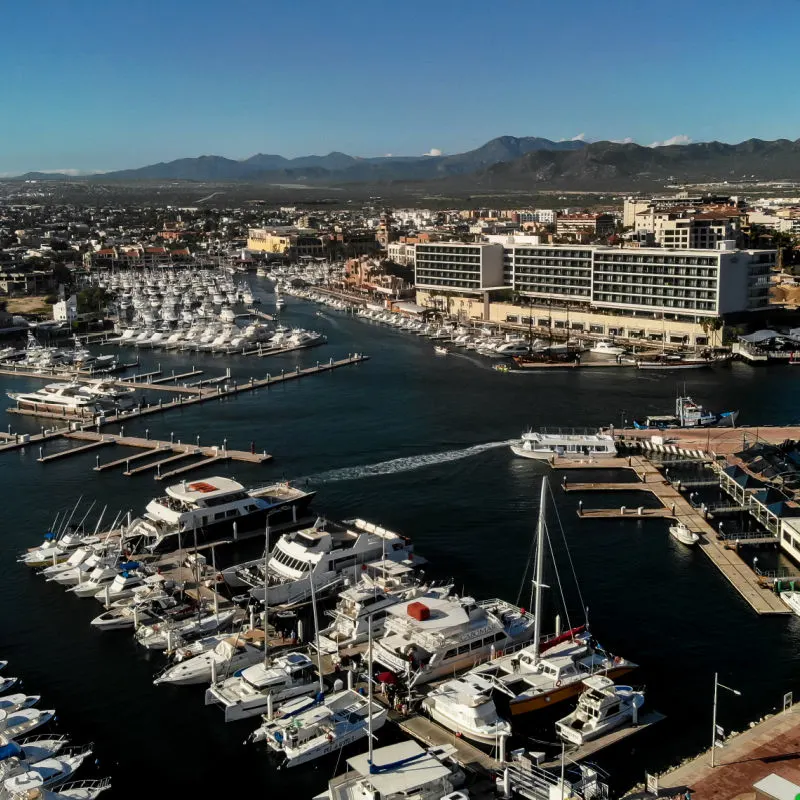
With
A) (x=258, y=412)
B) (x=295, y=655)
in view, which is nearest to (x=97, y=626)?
(x=295, y=655)

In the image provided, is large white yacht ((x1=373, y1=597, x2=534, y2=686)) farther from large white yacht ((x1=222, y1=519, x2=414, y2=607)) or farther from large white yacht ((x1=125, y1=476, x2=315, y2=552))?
large white yacht ((x1=125, y1=476, x2=315, y2=552))

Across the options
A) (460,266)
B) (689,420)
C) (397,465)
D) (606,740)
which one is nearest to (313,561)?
(606,740)

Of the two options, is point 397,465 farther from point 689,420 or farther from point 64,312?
point 64,312

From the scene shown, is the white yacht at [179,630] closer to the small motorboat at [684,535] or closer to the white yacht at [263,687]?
the white yacht at [263,687]

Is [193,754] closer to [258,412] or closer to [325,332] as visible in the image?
[258,412]

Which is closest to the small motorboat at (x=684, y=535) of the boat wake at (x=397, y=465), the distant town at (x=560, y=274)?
the boat wake at (x=397, y=465)

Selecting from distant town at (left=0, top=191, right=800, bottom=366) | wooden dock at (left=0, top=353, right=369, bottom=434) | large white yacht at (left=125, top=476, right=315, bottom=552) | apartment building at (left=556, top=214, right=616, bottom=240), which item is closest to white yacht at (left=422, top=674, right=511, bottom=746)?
large white yacht at (left=125, top=476, right=315, bottom=552)
